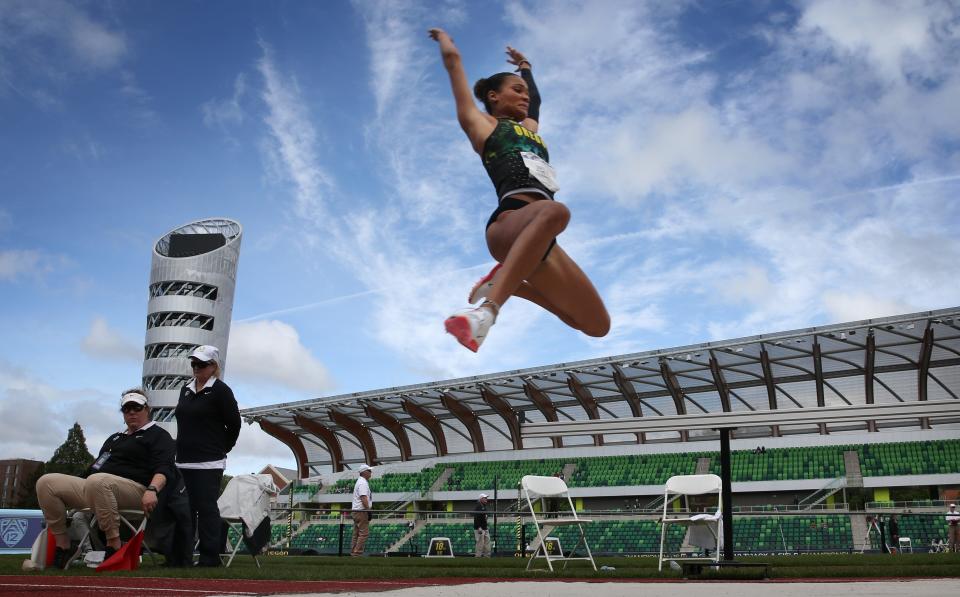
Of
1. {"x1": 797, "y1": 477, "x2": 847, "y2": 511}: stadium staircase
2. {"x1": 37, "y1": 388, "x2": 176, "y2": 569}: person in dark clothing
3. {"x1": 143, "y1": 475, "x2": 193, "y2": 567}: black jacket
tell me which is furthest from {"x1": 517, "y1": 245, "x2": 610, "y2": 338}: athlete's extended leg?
{"x1": 797, "y1": 477, "x2": 847, "y2": 511}: stadium staircase

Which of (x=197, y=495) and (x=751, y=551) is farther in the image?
(x=751, y=551)

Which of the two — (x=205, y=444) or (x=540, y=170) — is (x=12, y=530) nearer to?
(x=205, y=444)

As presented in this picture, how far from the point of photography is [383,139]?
534cm

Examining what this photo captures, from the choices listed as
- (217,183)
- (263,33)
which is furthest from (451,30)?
(217,183)

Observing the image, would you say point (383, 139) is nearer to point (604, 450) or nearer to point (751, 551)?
point (751, 551)

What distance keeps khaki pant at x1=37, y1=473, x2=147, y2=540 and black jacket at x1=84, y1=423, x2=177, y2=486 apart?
0.19 metres

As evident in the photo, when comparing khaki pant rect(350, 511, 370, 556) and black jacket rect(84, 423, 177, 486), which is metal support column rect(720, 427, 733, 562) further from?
khaki pant rect(350, 511, 370, 556)

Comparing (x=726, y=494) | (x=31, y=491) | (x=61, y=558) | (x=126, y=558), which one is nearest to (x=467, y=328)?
(x=726, y=494)

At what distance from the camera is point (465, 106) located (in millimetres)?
3986

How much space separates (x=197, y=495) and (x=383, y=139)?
2938 millimetres

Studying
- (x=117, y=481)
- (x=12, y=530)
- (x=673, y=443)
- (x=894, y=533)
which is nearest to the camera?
(x=117, y=481)

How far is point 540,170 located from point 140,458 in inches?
154

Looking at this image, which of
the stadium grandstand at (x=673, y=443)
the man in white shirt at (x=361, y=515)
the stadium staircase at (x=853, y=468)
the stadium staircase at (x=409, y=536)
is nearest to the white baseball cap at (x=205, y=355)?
the man in white shirt at (x=361, y=515)

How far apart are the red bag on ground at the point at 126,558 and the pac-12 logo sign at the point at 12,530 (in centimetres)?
1257
